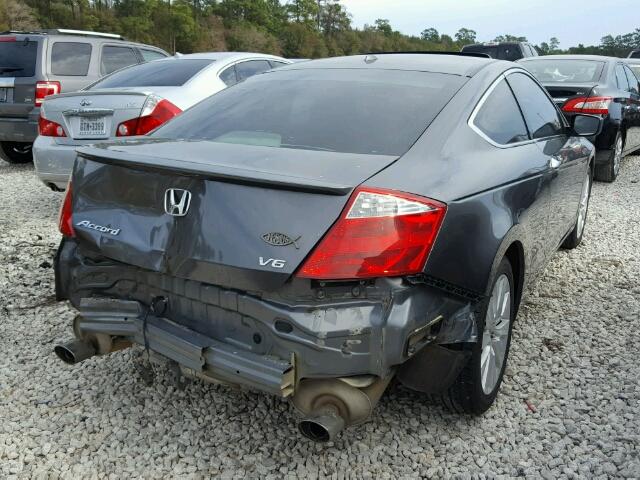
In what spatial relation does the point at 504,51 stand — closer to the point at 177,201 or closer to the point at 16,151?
the point at 16,151

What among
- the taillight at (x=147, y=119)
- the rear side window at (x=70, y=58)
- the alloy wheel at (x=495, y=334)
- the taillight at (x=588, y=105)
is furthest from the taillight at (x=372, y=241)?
the rear side window at (x=70, y=58)

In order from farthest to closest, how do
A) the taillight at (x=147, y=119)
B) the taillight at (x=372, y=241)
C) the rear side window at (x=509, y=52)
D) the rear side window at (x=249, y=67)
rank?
the rear side window at (x=509, y=52)
the rear side window at (x=249, y=67)
the taillight at (x=147, y=119)
the taillight at (x=372, y=241)

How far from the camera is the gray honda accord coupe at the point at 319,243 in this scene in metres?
2.00

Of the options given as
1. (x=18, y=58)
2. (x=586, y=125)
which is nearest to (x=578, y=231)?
(x=586, y=125)

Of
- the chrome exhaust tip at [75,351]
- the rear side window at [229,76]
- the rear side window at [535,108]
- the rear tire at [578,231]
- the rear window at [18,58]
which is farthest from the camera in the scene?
the rear window at [18,58]

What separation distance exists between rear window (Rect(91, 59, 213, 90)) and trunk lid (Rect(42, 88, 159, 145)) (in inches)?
16.7

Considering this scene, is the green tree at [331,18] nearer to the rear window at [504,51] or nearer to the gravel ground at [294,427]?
the rear window at [504,51]

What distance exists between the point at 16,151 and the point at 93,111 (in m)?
4.29

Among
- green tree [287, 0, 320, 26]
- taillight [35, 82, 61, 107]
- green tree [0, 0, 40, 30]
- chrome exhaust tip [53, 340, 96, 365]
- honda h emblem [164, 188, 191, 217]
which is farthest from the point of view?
green tree [287, 0, 320, 26]

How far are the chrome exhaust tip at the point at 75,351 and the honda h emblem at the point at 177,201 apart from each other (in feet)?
2.53

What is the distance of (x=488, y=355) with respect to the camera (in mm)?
2666

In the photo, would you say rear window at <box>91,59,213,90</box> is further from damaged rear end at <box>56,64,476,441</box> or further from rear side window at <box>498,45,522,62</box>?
rear side window at <box>498,45,522,62</box>

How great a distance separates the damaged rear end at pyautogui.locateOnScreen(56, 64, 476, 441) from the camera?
78.4 inches

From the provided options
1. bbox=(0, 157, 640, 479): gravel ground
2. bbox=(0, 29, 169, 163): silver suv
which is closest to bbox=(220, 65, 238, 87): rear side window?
bbox=(0, 29, 169, 163): silver suv
